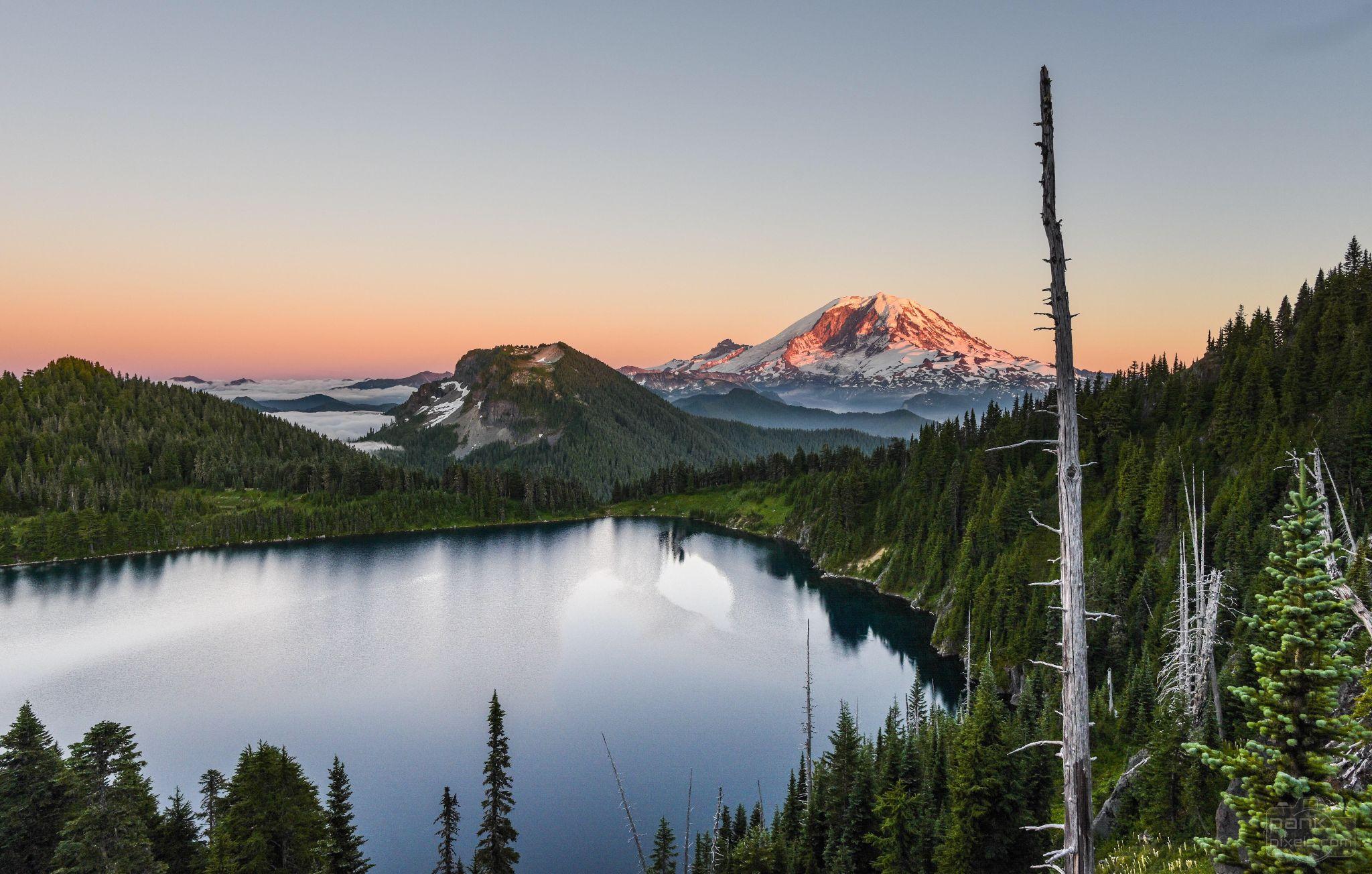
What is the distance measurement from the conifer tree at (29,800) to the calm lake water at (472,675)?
17.2 metres

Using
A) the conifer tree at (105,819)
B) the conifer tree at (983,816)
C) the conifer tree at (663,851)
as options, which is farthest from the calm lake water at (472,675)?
the conifer tree at (983,816)

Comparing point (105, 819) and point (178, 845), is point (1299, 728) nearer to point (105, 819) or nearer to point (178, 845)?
point (105, 819)

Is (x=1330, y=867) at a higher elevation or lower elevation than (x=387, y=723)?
higher

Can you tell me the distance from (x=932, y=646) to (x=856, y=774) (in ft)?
179

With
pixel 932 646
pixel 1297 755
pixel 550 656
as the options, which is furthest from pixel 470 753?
pixel 1297 755

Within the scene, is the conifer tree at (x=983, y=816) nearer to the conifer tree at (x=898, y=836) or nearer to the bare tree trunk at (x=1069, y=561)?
the conifer tree at (x=898, y=836)

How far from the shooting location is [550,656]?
8744 cm

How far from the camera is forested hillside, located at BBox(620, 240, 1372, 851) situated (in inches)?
1793

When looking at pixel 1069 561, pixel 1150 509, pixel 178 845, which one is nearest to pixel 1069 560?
pixel 1069 561

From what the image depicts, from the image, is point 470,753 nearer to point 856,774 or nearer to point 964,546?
point 856,774

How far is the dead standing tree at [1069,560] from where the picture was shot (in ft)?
30.6

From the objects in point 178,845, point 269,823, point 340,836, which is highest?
point 269,823

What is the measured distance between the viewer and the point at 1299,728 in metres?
10.1

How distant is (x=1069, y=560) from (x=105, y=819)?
39.6m
